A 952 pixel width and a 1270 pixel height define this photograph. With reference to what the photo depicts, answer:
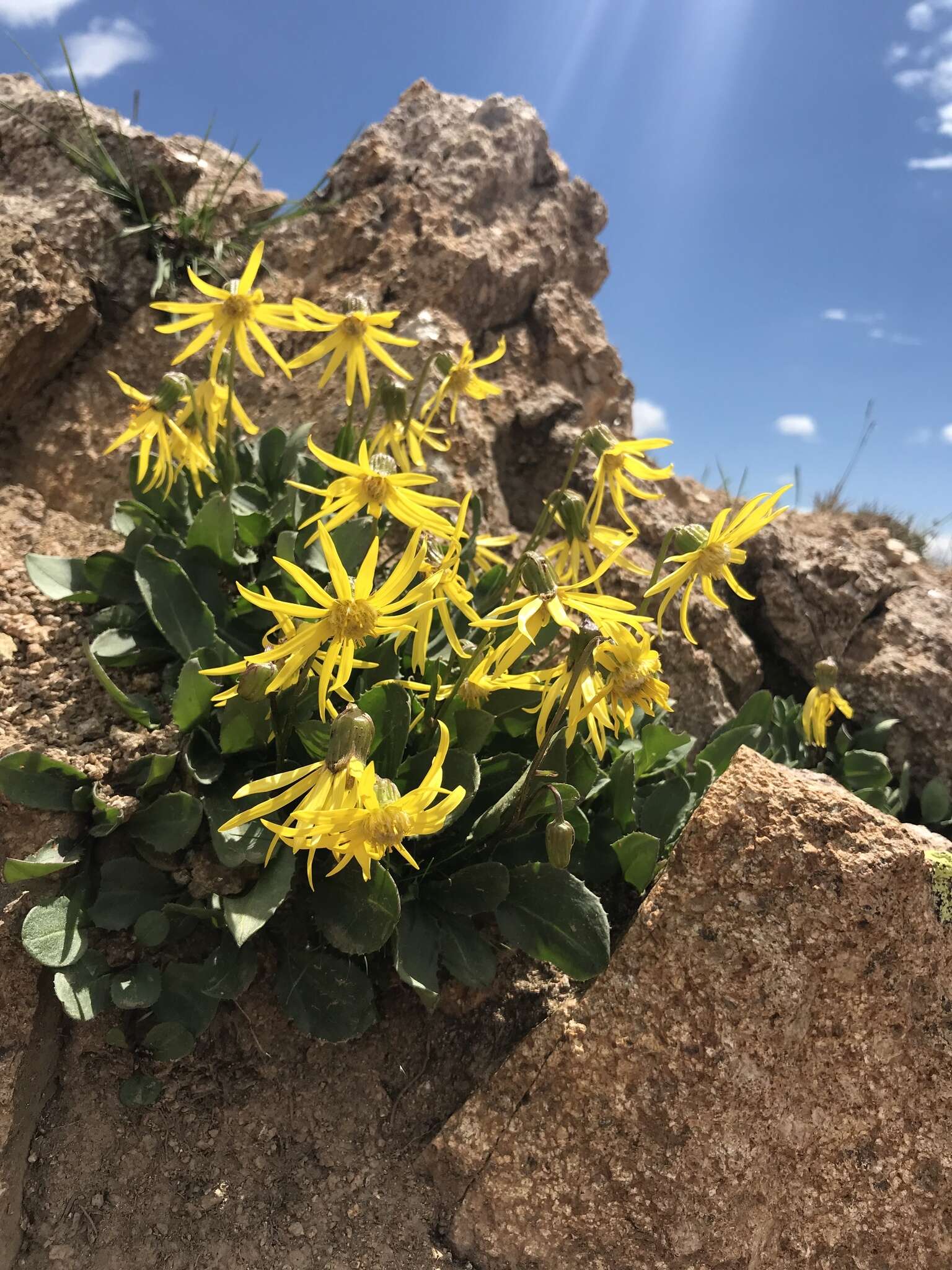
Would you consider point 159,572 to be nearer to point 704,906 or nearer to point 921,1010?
point 704,906

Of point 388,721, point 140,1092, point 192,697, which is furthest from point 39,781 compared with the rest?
point 388,721

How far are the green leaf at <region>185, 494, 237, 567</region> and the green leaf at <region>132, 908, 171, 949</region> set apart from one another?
1.17 metres

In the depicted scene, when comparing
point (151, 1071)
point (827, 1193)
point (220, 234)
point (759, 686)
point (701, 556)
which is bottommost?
point (151, 1071)

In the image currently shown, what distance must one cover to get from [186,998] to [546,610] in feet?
4.22

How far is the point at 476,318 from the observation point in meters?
4.72

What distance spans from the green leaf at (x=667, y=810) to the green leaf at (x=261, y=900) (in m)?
1.01

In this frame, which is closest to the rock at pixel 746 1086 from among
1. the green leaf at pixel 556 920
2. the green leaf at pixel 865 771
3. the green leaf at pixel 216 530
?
the green leaf at pixel 556 920

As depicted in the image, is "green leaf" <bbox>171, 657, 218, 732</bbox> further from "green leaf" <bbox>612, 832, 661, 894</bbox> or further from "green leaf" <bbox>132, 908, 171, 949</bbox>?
"green leaf" <bbox>612, 832, 661, 894</bbox>

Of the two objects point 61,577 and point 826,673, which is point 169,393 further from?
point 826,673

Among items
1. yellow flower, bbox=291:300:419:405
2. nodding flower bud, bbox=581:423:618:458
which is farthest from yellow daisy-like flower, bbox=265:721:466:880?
yellow flower, bbox=291:300:419:405

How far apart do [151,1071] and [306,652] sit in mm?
1176

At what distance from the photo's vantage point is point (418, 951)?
2115mm

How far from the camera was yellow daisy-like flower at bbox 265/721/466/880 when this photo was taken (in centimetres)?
163

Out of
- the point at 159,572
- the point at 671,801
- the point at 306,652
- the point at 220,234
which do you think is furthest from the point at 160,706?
the point at 220,234
